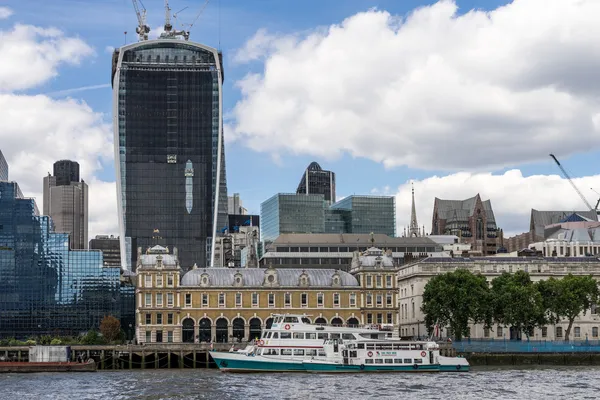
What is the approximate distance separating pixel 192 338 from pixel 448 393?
270ft

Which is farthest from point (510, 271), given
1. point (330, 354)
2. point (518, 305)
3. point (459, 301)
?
point (330, 354)

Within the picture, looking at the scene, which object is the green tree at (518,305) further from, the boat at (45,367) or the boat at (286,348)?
the boat at (45,367)

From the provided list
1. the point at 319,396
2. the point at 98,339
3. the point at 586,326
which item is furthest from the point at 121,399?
the point at 586,326

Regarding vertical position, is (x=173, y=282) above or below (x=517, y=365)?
above

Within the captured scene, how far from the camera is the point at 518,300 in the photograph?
6585 inches

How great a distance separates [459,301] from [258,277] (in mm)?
36888

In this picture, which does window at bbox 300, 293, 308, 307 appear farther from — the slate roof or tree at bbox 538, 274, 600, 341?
tree at bbox 538, 274, 600, 341

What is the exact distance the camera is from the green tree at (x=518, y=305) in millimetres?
166625

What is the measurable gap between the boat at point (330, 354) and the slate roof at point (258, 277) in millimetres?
44677

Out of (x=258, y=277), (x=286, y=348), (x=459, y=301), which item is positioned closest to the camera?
(x=286, y=348)

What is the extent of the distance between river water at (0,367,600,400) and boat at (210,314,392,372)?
3.27 meters

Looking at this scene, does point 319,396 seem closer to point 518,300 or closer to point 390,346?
point 390,346

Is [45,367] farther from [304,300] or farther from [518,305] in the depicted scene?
[518,305]

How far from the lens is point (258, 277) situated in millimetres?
185500
